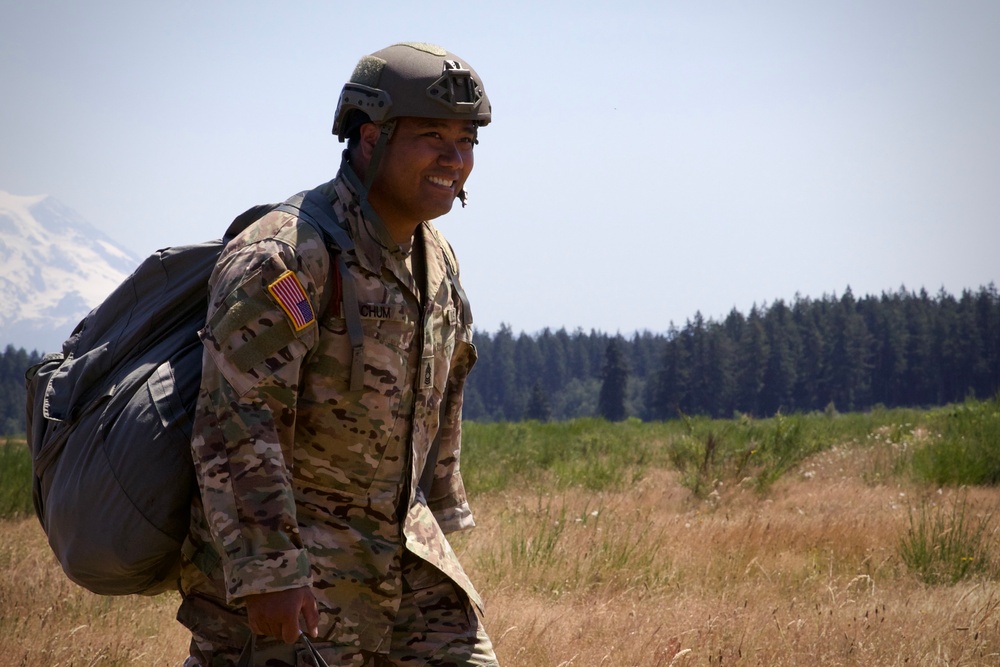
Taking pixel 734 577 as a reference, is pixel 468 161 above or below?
above

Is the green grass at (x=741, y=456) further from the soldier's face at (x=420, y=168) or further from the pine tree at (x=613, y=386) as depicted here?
the pine tree at (x=613, y=386)

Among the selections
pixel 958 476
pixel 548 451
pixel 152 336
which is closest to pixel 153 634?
pixel 152 336

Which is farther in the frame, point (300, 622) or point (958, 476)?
point (958, 476)

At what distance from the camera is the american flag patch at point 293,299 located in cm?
246

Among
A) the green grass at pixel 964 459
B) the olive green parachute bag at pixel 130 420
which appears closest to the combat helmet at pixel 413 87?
the olive green parachute bag at pixel 130 420

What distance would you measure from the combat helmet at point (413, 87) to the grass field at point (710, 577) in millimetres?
2367

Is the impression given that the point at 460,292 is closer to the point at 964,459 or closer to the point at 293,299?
the point at 293,299

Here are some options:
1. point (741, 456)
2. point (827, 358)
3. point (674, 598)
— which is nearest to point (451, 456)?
point (674, 598)

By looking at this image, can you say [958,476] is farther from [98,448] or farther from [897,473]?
[98,448]

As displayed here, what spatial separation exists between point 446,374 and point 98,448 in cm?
96

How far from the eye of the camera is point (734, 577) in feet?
20.1

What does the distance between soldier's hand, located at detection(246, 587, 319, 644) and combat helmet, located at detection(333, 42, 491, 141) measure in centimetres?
122

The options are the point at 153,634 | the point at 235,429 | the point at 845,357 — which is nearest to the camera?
the point at 235,429

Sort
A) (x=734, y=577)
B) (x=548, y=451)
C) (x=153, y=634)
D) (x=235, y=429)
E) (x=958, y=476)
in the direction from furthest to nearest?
1. (x=548, y=451)
2. (x=958, y=476)
3. (x=734, y=577)
4. (x=153, y=634)
5. (x=235, y=429)
